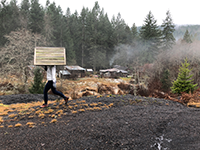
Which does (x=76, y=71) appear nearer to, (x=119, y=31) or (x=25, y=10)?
(x=25, y=10)

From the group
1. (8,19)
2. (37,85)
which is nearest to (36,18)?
(8,19)

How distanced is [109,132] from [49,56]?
10.6ft

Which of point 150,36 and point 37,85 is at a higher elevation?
point 150,36

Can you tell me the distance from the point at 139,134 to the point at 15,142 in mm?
2814

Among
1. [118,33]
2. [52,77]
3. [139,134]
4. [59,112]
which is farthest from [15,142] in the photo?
[118,33]

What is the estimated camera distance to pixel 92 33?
47.5 metres

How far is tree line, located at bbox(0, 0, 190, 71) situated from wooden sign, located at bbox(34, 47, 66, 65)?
3009cm

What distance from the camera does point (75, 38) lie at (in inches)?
1917

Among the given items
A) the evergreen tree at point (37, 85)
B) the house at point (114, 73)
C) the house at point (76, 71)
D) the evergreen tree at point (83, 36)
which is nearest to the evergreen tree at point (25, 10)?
the house at point (76, 71)

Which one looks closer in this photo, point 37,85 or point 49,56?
point 49,56

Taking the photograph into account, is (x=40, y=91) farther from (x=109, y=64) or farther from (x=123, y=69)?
(x=109, y=64)

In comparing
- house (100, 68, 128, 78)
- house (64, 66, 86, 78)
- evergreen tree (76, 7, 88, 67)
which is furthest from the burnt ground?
evergreen tree (76, 7, 88, 67)

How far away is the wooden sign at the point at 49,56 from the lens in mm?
4934

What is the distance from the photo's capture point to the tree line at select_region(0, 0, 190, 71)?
3325 centimetres
